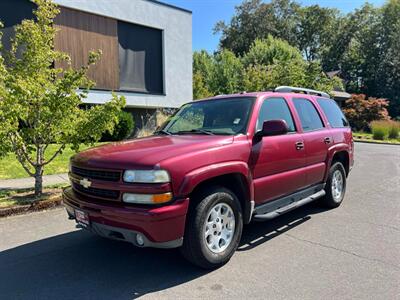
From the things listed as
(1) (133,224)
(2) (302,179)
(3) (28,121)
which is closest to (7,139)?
(3) (28,121)

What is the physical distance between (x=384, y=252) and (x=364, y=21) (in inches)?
2281

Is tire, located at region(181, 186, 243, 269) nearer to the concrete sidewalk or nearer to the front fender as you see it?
the front fender

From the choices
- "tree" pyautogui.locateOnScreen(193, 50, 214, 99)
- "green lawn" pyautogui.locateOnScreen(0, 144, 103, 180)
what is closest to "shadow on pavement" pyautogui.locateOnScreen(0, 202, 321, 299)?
"green lawn" pyautogui.locateOnScreen(0, 144, 103, 180)

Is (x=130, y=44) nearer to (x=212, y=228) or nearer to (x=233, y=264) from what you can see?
(x=212, y=228)

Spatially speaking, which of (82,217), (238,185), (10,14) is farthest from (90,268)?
(10,14)

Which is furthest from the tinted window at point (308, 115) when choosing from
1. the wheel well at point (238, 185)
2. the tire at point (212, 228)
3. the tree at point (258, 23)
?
the tree at point (258, 23)

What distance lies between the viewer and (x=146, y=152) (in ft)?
12.7

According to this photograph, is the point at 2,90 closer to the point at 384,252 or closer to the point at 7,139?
the point at 7,139

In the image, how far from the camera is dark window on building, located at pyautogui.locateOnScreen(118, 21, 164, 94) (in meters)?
16.4

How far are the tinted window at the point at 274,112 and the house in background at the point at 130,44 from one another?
433 inches

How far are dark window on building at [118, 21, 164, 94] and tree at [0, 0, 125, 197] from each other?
9250 mm

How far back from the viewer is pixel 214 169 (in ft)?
13.1

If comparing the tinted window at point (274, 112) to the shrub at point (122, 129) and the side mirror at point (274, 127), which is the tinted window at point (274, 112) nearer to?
the side mirror at point (274, 127)

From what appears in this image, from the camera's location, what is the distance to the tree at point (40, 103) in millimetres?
6332
